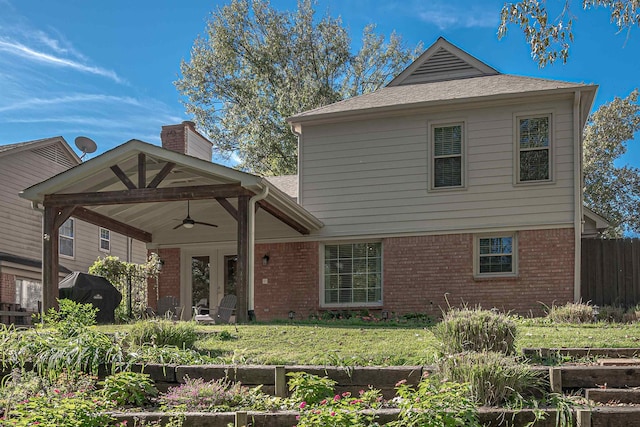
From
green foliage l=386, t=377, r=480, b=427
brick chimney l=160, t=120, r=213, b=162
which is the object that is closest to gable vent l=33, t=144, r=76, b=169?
Answer: brick chimney l=160, t=120, r=213, b=162

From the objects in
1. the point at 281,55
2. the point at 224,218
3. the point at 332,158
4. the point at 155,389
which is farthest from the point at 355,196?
the point at 281,55

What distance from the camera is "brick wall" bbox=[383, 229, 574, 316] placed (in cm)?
1308

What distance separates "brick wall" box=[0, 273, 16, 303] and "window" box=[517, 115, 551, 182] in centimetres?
1419

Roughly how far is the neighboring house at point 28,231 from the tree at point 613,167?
19.4 m

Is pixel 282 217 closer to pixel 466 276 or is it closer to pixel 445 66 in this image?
pixel 466 276

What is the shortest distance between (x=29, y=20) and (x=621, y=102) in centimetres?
2178

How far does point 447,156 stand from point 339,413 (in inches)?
388

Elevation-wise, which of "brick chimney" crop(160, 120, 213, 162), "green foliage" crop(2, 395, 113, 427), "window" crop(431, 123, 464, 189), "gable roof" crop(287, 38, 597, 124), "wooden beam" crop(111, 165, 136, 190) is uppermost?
"gable roof" crop(287, 38, 597, 124)

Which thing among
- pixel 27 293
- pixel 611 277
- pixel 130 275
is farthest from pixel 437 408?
pixel 27 293

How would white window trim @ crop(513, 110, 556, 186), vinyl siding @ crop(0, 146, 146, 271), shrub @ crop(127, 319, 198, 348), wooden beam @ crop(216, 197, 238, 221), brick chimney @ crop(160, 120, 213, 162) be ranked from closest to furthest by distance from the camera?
shrub @ crop(127, 319, 198, 348) < wooden beam @ crop(216, 197, 238, 221) < white window trim @ crop(513, 110, 556, 186) < brick chimney @ crop(160, 120, 213, 162) < vinyl siding @ crop(0, 146, 146, 271)

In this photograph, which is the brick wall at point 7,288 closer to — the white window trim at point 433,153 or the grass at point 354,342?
the grass at point 354,342

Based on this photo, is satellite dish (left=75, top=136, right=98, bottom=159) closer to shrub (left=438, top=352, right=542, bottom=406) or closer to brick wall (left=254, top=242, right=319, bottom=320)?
brick wall (left=254, top=242, right=319, bottom=320)

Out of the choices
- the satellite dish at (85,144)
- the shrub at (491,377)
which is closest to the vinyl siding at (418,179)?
the shrub at (491,377)

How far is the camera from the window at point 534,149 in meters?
13.5
